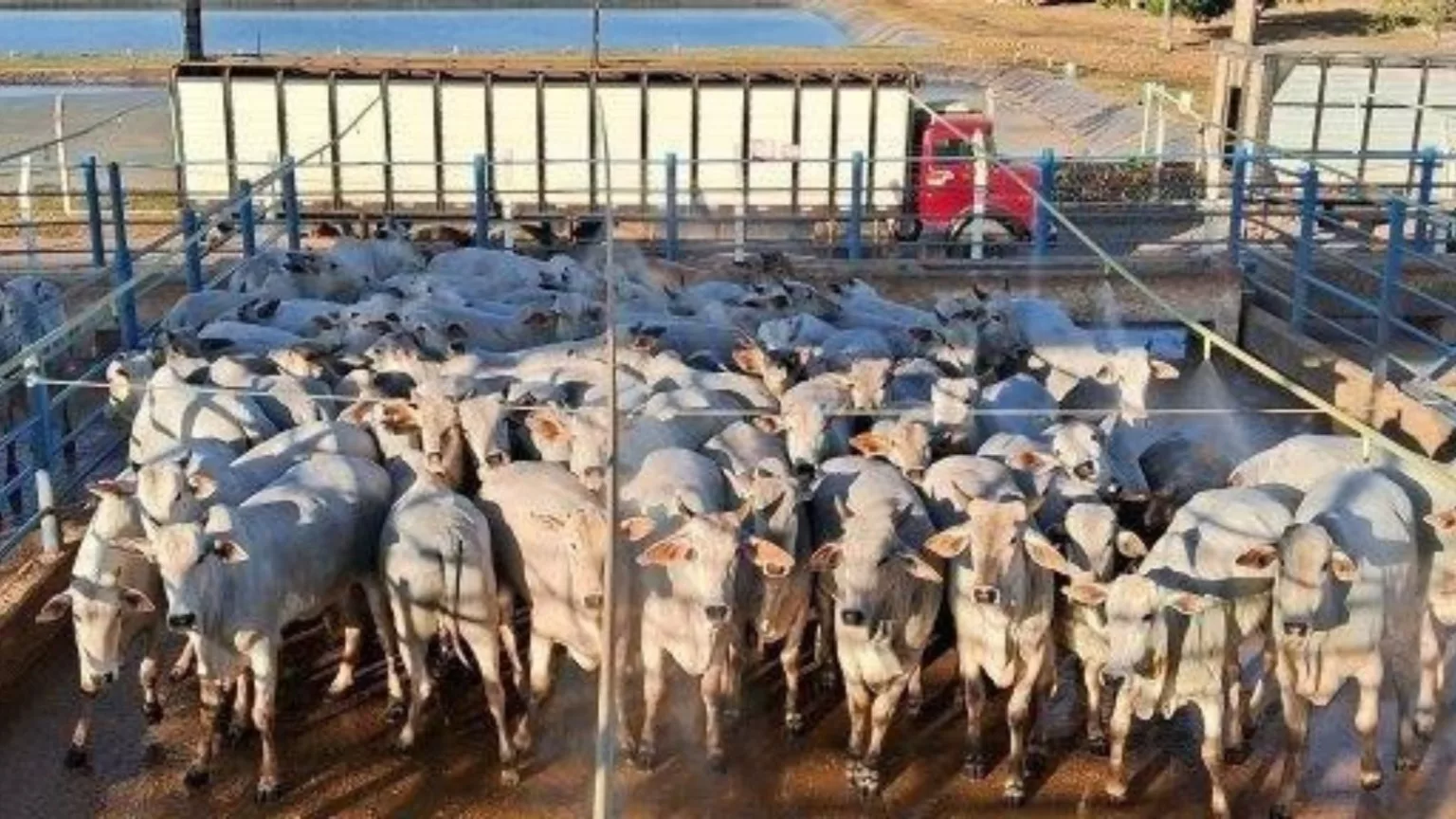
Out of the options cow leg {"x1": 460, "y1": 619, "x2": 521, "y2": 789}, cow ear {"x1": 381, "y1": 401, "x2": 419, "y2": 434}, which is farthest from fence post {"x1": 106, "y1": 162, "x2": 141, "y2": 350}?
cow leg {"x1": 460, "y1": 619, "x2": 521, "y2": 789}

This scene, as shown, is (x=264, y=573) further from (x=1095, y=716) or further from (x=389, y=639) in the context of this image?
(x=1095, y=716)

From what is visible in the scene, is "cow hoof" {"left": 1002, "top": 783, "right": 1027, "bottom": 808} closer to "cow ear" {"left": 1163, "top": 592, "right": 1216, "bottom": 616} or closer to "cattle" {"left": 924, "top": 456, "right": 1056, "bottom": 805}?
"cattle" {"left": 924, "top": 456, "right": 1056, "bottom": 805}

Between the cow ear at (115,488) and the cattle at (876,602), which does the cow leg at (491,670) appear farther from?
the cow ear at (115,488)

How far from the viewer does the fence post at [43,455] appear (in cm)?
1062

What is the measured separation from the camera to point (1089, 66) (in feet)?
171

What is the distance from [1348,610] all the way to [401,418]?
548 centimetres

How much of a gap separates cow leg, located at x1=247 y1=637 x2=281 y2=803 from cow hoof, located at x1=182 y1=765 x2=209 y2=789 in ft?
0.96

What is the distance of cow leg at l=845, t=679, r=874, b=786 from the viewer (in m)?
8.79

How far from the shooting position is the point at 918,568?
27.7ft

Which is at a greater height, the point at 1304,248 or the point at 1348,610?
the point at 1304,248

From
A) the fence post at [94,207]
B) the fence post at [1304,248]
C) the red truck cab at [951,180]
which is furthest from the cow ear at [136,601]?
the red truck cab at [951,180]

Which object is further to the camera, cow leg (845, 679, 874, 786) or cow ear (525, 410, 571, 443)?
cow ear (525, 410, 571, 443)

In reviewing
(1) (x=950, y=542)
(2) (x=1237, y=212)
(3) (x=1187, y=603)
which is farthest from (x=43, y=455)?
(2) (x=1237, y=212)

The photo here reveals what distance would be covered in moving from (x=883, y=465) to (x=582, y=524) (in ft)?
6.71
